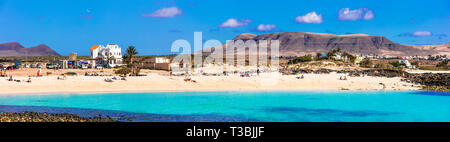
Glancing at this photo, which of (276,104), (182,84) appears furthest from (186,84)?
(276,104)

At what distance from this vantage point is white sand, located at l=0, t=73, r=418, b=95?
33969 millimetres

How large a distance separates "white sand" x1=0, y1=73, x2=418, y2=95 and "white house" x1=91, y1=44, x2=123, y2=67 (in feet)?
103

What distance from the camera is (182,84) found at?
38.2 meters

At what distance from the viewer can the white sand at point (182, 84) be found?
33969 mm

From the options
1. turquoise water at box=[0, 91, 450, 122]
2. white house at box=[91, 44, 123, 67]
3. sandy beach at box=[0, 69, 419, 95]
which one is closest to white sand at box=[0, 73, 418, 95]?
sandy beach at box=[0, 69, 419, 95]

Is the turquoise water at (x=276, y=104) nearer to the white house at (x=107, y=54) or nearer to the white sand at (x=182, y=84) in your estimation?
the white sand at (x=182, y=84)

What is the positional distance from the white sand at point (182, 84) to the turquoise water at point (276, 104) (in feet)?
10.2

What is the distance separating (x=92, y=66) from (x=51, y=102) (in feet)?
128
